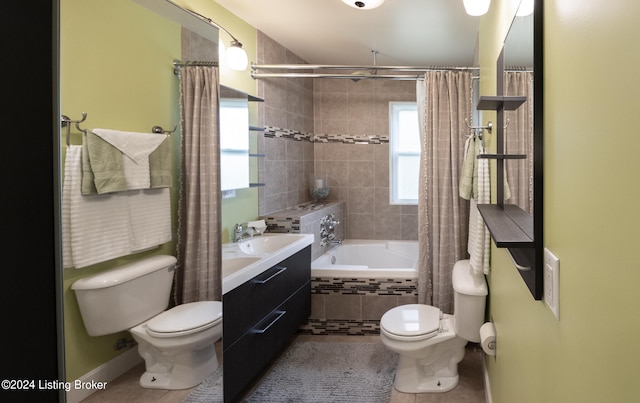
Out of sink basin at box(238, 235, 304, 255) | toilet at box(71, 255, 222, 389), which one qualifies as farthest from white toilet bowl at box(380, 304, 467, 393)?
toilet at box(71, 255, 222, 389)

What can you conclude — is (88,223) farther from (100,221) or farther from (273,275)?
(273,275)

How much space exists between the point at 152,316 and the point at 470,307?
191cm

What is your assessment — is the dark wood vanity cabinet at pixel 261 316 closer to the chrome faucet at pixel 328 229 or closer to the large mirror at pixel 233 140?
the large mirror at pixel 233 140

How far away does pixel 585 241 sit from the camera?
2.29 ft

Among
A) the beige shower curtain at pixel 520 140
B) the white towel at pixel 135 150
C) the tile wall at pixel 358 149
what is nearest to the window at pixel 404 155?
the tile wall at pixel 358 149

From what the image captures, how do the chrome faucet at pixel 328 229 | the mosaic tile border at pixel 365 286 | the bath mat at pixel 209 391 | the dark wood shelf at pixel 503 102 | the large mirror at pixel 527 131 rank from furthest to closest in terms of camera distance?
the chrome faucet at pixel 328 229
the mosaic tile border at pixel 365 286
the bath mat at pixel 209 391
the dark wood shelf at pixel 503 102
the large mirror at pixel 527 131

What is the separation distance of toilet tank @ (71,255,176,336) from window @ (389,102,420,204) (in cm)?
387

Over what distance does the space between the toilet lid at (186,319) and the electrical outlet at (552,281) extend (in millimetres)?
1092

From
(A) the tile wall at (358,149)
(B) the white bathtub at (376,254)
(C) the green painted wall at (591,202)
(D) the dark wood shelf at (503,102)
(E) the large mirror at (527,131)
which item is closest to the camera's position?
(C) the green painted wall at (591,202)

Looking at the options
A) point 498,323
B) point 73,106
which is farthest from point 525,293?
point 73,106

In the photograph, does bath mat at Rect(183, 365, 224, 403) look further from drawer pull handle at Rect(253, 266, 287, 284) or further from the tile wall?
the tile wall

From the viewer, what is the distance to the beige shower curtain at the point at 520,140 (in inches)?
44.3

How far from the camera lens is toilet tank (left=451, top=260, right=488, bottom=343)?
8.42 feet

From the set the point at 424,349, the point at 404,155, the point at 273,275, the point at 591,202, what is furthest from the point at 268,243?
the point at 591,202
